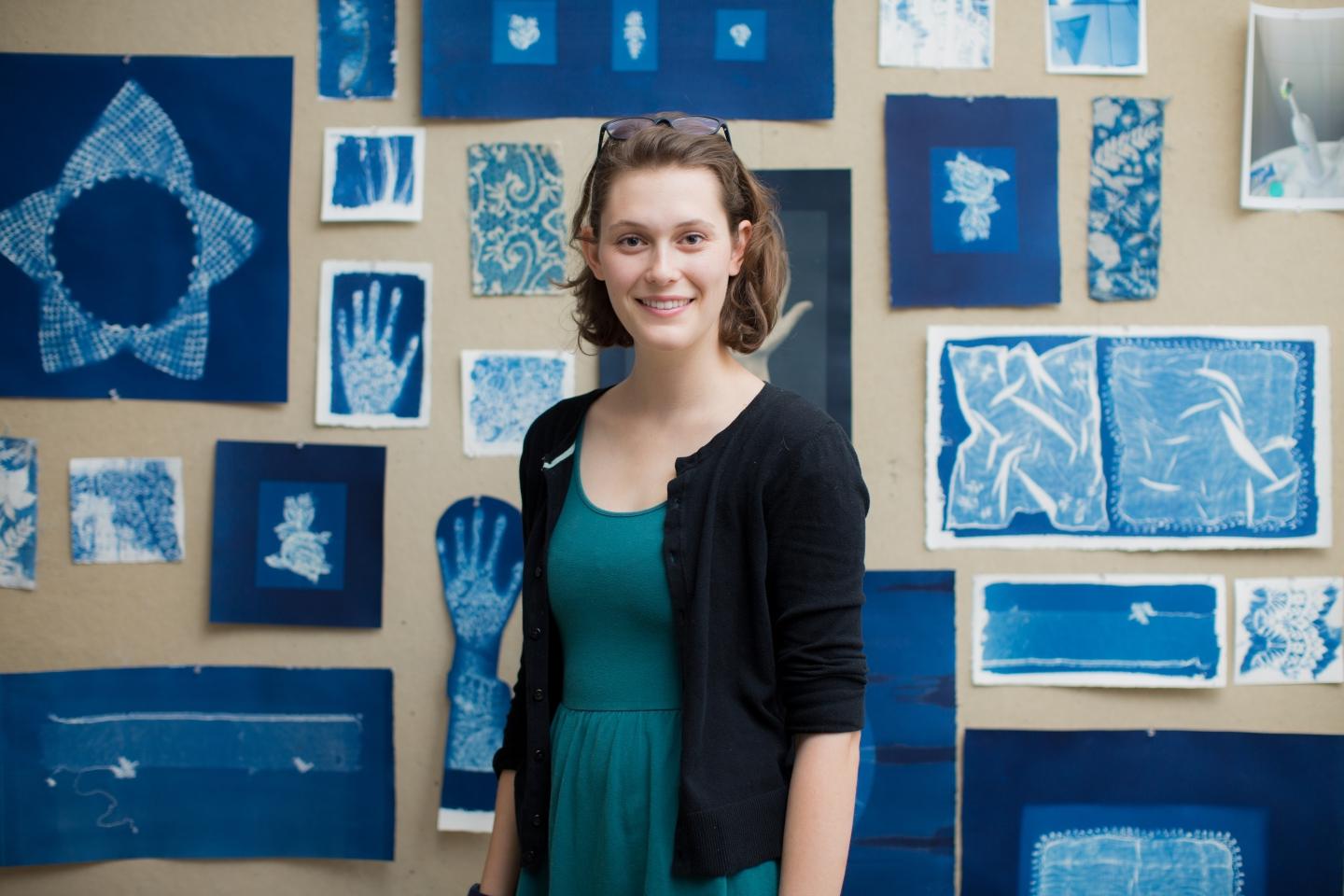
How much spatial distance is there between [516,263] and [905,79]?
2.04 feet

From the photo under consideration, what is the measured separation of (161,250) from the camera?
5.25 ft

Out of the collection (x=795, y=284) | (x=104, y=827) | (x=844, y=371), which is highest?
(x=795, y=284)

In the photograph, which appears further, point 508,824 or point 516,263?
point 516,263

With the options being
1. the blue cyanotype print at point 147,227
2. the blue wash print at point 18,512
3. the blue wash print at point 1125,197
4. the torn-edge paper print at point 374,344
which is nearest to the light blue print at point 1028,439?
the blue wash print at point 1125,197

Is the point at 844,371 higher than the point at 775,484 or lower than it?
higher

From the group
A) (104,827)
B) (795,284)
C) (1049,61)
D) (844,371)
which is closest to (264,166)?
(795,284)

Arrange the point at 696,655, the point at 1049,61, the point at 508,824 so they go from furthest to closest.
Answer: the point at 1049,61 → the point at 508,824 → the point at 696,655

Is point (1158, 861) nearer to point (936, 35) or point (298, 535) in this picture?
point (936, 35)

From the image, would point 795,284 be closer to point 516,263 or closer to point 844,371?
point 844,371

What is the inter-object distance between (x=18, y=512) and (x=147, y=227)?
47cm

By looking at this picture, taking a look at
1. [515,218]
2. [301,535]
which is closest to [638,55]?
[515,218]

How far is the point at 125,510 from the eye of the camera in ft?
5.29

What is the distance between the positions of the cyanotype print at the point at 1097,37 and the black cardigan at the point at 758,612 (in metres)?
0.91

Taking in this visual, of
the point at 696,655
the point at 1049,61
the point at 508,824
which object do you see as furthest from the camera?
the point at 1049,61
